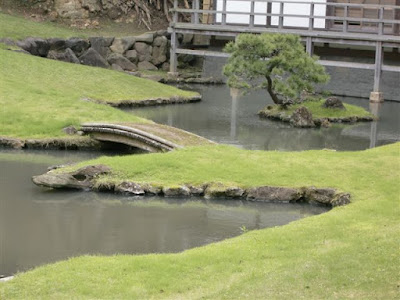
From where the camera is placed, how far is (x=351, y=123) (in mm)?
32969

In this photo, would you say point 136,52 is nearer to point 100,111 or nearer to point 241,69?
point 241,69

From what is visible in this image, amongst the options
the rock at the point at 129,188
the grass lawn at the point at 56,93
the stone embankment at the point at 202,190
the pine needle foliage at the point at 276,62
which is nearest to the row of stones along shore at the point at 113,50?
the grass lawn at the point at 56,93

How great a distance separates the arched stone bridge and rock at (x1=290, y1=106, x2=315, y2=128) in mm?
7137

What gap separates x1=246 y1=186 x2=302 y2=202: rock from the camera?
20062 mm

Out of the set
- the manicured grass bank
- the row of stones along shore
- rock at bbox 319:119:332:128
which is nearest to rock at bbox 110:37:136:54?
the row of stones along shore

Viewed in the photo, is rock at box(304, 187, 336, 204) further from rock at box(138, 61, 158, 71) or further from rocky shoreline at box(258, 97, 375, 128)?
rock at box(138, 61, 158, 71)

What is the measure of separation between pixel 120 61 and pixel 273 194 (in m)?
23.7

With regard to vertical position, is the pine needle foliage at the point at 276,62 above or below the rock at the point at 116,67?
above

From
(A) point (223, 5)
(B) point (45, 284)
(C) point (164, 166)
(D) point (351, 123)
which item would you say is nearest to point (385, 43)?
(D) point (351, 123)

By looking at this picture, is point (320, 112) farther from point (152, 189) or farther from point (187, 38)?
point (187, 38)

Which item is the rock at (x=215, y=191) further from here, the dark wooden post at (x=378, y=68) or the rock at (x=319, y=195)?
the dark wooden post at (x=378, y=68)

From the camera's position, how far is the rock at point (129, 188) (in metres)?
20.3

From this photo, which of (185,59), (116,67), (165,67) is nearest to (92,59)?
(116,67)

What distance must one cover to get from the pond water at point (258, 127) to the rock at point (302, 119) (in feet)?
1.12
